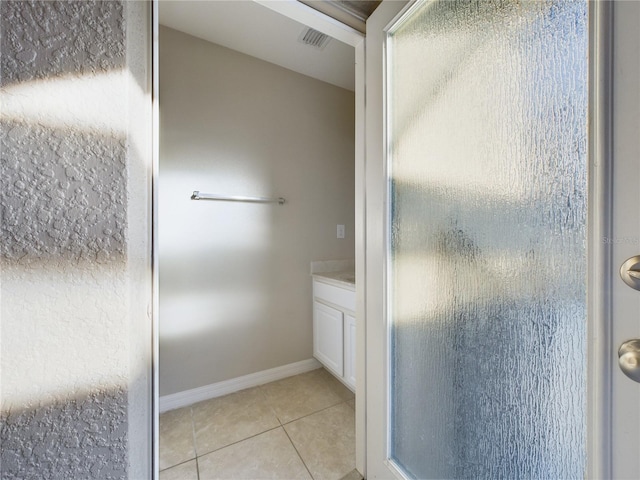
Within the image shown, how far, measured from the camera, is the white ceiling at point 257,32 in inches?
58.1

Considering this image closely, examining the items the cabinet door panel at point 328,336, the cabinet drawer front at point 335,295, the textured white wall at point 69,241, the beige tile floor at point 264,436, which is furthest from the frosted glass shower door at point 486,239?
the textured white wall at point 69,241

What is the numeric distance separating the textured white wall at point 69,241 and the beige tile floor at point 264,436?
784mm

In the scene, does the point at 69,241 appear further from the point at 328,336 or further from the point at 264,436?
the point at 328,336

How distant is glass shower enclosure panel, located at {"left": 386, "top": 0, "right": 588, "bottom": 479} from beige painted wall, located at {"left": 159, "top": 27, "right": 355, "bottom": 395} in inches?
45.2

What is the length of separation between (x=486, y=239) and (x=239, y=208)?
155 centimetres

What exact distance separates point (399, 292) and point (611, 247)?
1.91 ft

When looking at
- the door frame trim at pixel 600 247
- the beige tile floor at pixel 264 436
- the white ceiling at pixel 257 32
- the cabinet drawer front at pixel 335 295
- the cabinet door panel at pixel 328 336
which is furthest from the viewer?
the cabinet door panel at pixel 328 336

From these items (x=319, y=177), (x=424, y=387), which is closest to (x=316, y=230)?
(x=319, y=177)

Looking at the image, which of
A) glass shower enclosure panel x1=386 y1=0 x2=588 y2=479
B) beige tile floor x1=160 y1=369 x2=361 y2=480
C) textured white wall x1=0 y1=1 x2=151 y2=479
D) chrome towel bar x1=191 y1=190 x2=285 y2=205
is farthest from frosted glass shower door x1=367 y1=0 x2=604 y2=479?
chrome towel bar x1=191 y1=190 x2=285 y2=205

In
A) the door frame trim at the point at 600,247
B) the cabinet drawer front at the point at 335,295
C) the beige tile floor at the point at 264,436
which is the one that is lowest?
the beige tile floor at the point at 264,436

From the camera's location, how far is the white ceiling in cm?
148

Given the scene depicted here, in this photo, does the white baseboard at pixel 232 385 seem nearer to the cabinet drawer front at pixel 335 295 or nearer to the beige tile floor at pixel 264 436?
the beige tile floor at pixel 264 436

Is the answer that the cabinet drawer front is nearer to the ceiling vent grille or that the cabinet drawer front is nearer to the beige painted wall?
the beige painted wall

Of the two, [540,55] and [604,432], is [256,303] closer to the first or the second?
[604,432]
